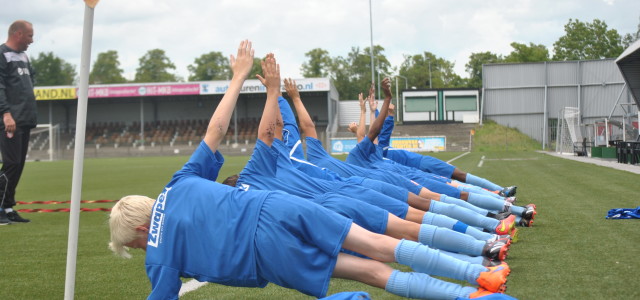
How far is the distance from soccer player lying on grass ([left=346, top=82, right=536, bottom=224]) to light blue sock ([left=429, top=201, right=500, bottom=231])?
82cm

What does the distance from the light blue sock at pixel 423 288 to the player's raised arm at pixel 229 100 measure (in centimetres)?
131

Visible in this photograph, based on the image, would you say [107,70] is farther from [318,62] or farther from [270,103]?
[270,103]

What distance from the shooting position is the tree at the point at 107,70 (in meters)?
113

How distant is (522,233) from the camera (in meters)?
6.81

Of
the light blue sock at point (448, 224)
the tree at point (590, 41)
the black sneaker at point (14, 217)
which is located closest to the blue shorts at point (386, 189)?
the light blue sock at point (448, 224)

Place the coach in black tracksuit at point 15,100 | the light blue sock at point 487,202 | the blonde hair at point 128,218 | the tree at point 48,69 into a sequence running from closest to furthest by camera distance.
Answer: the blonde hair at point 128,218 < the light blue sock at point 487,202 < the coach in black tracksuit at point 15,100 < the tree at point 48,69

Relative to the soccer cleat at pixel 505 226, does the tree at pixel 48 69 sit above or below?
above

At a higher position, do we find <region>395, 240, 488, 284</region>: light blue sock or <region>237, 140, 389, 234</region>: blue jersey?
<region>237, 140, 389, 234</region>: blue jersey

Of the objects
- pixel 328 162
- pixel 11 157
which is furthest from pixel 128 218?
pixel 11 157

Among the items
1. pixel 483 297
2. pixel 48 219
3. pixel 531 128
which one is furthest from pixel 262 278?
pixel 531 128

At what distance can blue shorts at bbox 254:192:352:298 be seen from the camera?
3.20 metres

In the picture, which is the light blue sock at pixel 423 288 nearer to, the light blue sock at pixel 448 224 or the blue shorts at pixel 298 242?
the blue shorts at pixel 298 242

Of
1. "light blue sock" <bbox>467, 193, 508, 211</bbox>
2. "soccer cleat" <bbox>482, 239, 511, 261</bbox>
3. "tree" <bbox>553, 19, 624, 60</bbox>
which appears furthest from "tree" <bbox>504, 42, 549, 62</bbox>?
"soccer cleat" <bbox>482, 239, 511, 261</bbox>

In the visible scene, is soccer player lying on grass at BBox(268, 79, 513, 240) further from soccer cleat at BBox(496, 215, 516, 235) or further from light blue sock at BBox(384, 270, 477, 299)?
light blue sock at BBox(384, 270, 477, 299)
